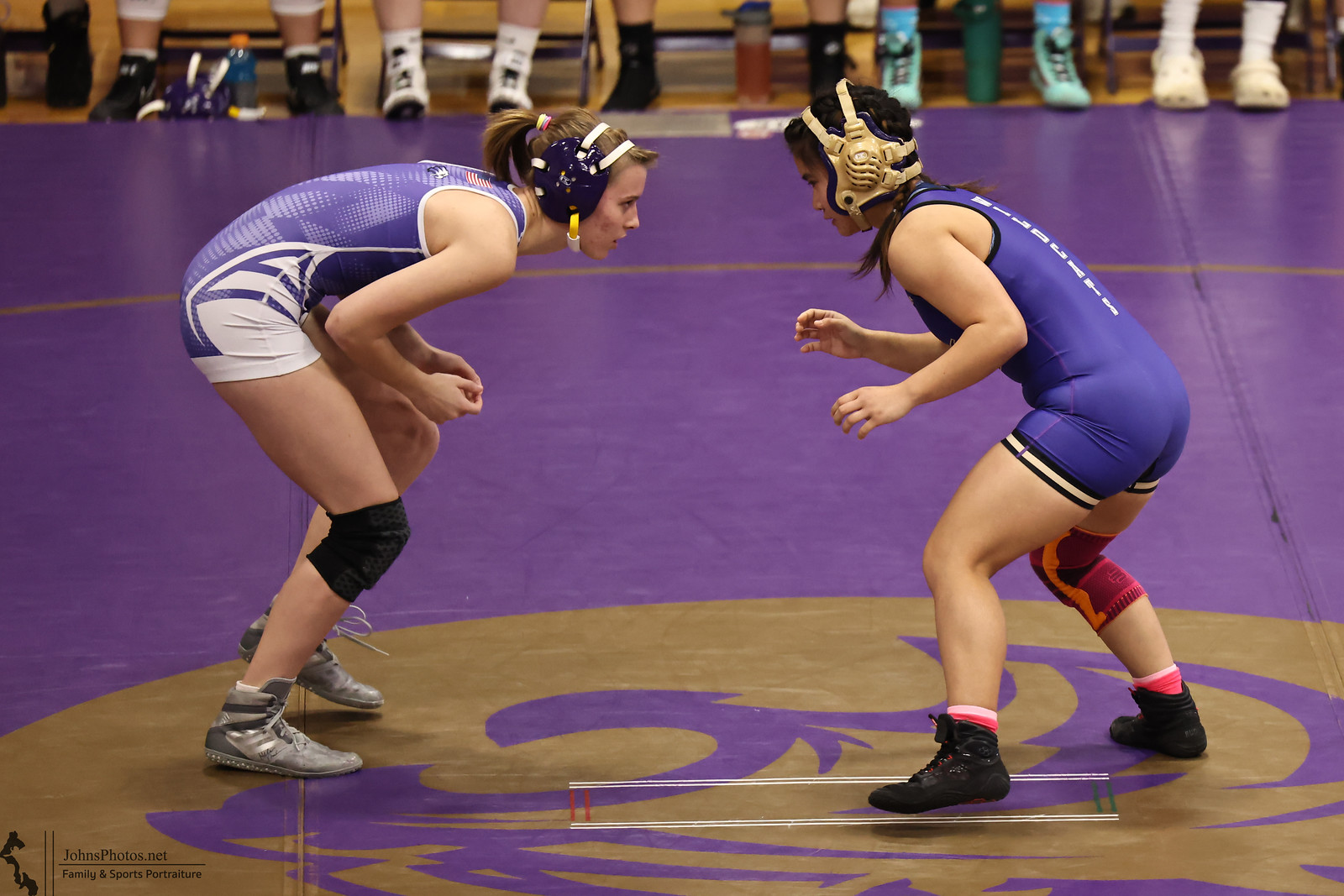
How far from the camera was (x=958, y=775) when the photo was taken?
3285mm

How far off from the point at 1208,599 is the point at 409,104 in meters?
5.10

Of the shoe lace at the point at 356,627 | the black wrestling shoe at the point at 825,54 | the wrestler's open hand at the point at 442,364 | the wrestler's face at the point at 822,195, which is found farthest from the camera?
the black wrestling shoe at the point at 825,54

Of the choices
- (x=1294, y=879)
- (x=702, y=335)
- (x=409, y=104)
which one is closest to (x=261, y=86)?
(x=409, y=104)

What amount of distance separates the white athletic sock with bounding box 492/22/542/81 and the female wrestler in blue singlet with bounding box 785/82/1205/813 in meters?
4.93

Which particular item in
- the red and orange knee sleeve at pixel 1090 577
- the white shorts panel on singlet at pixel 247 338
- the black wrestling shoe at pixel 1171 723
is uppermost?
the white shorts panel on singlet at pixel 247 338

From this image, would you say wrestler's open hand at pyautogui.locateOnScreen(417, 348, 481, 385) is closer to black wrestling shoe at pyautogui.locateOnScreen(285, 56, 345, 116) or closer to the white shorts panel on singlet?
the white shorts panel on singlet

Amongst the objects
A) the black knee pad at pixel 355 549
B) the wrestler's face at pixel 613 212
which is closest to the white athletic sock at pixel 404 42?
the wrestler's face at pixel 613 212

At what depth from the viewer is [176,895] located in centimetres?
312

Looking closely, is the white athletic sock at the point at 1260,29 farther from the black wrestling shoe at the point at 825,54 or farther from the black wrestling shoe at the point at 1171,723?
the black wrestling shoe at the point at 1171,723

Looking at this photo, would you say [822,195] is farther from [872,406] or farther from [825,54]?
[825,54]

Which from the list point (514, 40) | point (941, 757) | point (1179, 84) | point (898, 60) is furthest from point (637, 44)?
point (941, 757)

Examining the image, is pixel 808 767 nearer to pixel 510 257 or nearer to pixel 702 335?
pixel 510 257

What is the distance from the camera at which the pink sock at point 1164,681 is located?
142 inches

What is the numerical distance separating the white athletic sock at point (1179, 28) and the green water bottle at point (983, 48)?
0.84 m
